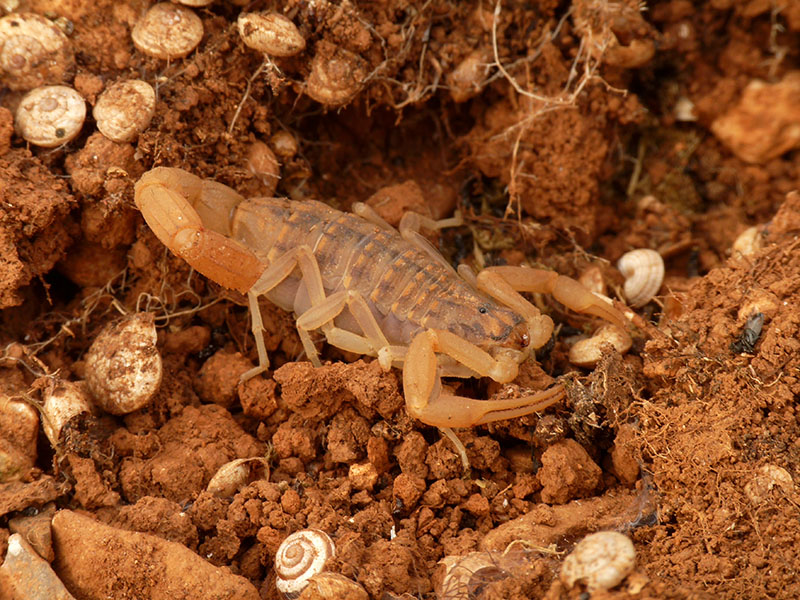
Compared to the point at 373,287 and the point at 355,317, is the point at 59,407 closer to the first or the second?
the point at 355,317

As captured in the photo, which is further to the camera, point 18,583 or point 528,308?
point 528,308

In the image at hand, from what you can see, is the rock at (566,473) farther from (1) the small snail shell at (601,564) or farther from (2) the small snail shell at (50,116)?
(2) the small snail shell at (50,116)

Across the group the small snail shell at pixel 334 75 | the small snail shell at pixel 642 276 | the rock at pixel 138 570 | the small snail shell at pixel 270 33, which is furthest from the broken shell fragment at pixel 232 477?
the small snail shell at pixel 642 276

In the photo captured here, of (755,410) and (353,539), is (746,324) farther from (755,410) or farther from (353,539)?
(353,539)

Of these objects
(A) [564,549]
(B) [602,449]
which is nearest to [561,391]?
(B) [602,449]

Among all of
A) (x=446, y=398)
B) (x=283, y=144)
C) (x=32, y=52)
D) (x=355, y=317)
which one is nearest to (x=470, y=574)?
(x=446, y=398)

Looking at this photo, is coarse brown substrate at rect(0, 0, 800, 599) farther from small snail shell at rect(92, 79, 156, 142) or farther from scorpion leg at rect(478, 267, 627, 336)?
scorpion leg at rect(478, 267, 627, 336)
